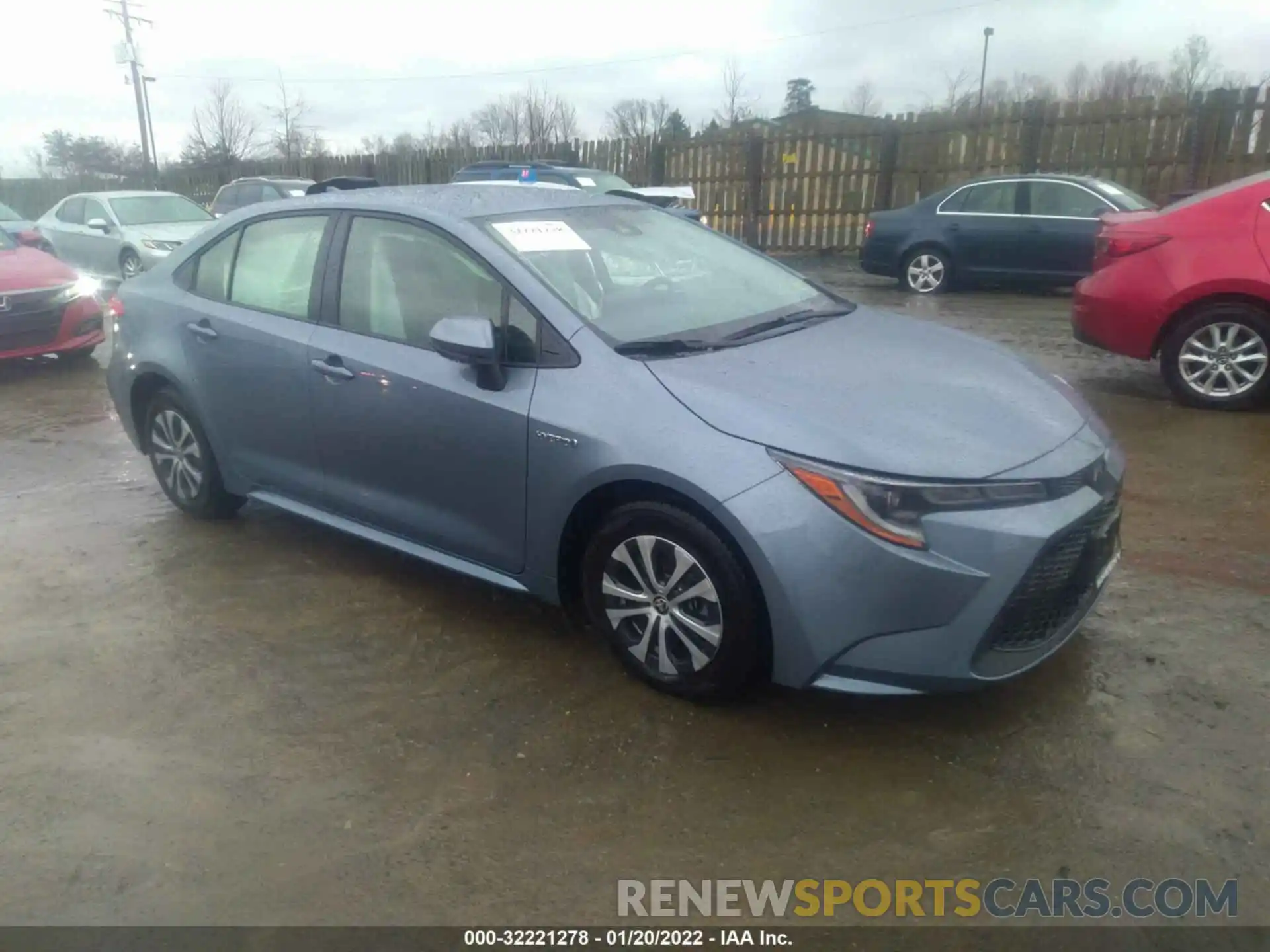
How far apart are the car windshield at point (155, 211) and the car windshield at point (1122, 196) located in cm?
1172

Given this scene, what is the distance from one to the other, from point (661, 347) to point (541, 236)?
2.47ft

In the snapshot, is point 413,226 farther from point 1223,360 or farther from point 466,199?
point 1223,360

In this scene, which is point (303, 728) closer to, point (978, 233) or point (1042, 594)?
point (1042, 594)

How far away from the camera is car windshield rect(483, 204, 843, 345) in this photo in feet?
11.5

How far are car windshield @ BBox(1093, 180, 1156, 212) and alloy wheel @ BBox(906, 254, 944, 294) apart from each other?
1913 mm

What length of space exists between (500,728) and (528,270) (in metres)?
1.56

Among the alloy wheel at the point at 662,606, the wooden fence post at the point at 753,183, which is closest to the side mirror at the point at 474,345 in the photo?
the alloy wheel at the point at 662,606

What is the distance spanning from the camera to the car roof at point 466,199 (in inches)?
152

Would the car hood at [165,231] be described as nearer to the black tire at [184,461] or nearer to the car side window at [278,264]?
the black tire at [184,461]

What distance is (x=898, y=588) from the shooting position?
8.99 feet

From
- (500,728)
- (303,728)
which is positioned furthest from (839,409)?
(303,728)

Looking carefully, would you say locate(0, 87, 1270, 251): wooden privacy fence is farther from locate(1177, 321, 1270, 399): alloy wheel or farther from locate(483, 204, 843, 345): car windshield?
locate(483, 204, 843, 345): car windshield

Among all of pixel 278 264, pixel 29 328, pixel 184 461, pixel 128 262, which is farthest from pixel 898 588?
pixel 128 262

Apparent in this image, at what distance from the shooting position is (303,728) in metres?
3.22
